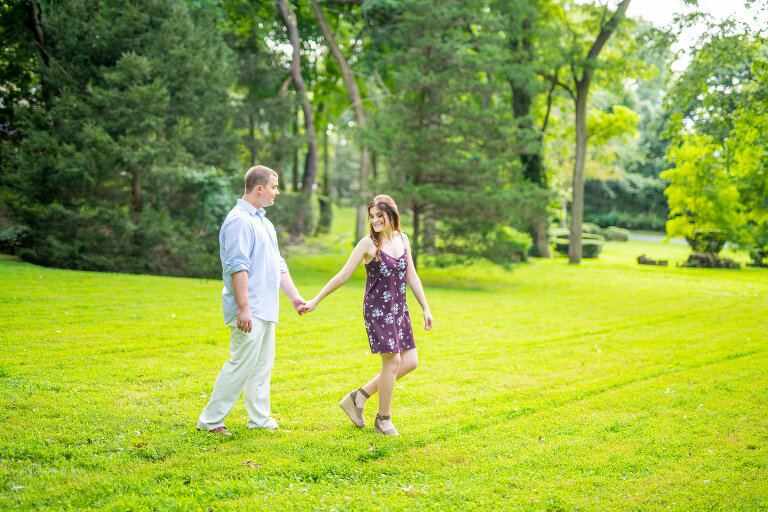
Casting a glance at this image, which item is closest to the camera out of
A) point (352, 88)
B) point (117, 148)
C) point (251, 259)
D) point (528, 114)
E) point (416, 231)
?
point (251, 259)

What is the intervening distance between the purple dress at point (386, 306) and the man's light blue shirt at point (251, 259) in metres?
0.74

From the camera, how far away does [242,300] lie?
4.91m

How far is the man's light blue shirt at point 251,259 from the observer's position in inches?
196

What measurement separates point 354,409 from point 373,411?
0.59m

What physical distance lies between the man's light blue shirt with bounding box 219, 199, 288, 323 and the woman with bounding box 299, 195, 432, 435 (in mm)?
329

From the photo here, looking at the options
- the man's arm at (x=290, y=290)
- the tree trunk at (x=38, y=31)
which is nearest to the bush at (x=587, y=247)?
the tree trunk at (x=38, y=31)

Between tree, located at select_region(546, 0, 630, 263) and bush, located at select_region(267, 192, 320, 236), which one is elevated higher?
tree, located at select_region(546, 0, 630, 263)

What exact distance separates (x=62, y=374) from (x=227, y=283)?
102 inches

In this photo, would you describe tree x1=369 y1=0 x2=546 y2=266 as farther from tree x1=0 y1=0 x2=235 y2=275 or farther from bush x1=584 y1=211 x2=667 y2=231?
bush x1=584 y1=211 x2=667 y2=231

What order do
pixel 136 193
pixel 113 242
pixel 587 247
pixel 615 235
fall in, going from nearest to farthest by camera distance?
pixel 113 242 → pixel 136 193 → pixel 587 247 → pixel 615 235

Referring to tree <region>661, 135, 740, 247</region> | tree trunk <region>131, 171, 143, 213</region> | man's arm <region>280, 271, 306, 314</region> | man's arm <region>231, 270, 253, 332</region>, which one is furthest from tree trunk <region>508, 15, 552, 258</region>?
man's arm <region>231, 270, 253, 332</region>

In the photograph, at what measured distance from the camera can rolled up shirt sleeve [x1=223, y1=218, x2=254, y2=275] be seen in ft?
16.2

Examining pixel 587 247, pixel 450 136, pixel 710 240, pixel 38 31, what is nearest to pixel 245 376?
pixel 450 136

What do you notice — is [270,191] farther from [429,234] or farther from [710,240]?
[710,240]
